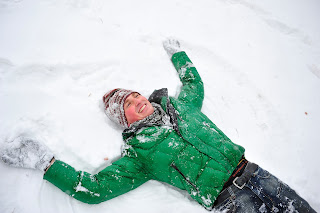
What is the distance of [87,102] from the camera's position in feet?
9.51

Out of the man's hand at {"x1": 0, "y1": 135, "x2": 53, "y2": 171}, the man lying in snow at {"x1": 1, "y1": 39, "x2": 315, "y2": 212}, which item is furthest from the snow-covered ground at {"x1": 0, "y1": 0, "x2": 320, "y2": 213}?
the man lying in snow at {"x1": 1, "y1": 39, "x2": 315, "y2": 212}

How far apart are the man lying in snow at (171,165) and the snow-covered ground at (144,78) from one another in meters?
0.24

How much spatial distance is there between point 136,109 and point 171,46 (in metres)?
1.63

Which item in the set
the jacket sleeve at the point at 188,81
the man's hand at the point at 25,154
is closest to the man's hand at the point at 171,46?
the jacket sleeve at the point at 188,81

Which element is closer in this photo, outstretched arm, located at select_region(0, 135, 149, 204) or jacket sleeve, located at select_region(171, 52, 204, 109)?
outstretched arm, located at select_region(0, 135, 149, 204)

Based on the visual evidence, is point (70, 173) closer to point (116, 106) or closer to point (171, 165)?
point (116, 106)

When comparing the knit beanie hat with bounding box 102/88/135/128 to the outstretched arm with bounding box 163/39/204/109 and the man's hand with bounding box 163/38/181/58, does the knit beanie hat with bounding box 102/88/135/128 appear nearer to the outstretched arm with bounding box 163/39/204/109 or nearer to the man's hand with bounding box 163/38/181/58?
the outstretched arm with bounding box 163/39/204/109

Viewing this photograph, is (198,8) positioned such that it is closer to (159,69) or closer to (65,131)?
(159,69)

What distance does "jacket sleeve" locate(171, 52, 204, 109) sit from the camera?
3.04 meters

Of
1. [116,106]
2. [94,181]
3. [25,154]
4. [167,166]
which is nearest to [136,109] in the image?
[116,106]

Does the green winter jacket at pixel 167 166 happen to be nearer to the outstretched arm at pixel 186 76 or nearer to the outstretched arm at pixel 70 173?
the outstretched arm at pixel 70 173

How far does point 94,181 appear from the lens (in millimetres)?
2145

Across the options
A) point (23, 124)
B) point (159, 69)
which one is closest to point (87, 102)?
point (23, 124)

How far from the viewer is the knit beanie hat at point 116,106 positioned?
2.67 meters
